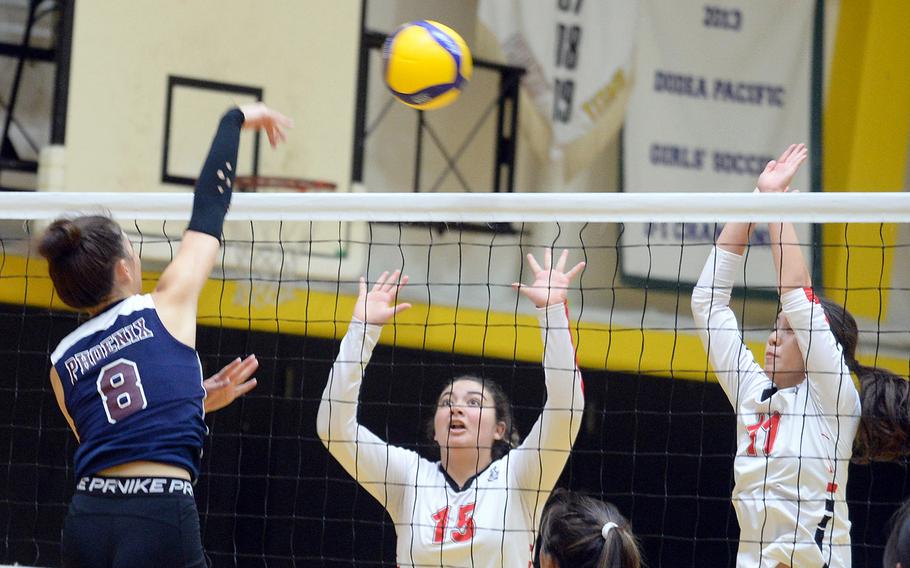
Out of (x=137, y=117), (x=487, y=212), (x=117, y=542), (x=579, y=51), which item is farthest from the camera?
(x=579, y=51)

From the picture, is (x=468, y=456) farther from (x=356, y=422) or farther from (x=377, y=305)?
(x=377, y=305)

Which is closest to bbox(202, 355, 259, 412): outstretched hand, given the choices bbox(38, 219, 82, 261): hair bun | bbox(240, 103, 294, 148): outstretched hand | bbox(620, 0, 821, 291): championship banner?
bbox(240, 103, 294, 148): outstretched hand

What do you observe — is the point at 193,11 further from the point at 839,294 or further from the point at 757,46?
the point at 839,294

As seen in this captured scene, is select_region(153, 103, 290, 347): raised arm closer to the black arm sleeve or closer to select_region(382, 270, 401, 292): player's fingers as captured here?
the black arm sleeve

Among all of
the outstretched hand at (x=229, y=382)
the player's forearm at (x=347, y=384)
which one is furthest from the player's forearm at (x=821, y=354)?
the outstretched hand at (x=229, y=382)

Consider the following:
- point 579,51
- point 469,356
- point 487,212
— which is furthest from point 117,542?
point 579,51

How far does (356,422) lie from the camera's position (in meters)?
4.32

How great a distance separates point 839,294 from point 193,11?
226 inches

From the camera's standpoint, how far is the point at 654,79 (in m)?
10.7

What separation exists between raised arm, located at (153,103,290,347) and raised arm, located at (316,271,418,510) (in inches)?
43.4

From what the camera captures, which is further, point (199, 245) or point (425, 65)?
point (425, 65)

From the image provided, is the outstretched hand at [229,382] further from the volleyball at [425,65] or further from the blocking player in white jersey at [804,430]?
the blocking player in white jersey at [804,430]

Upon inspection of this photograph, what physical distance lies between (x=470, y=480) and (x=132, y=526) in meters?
1.56

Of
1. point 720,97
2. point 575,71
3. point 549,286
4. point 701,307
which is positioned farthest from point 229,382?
point 720,97
